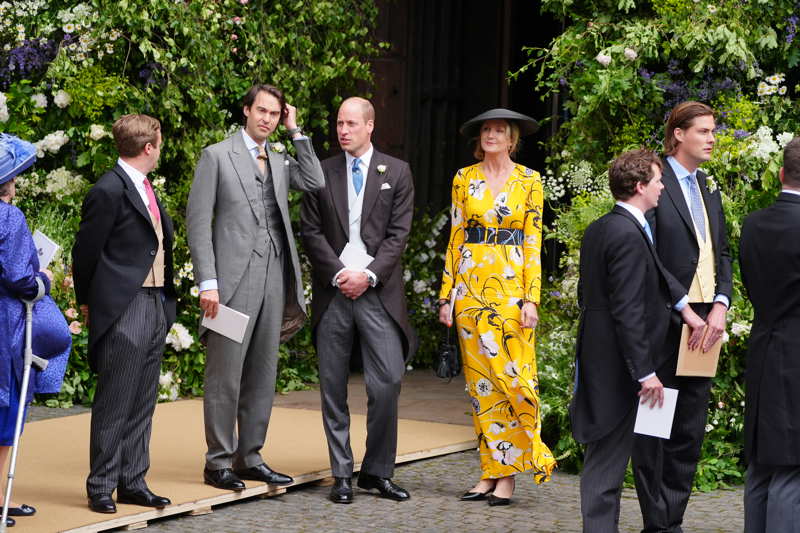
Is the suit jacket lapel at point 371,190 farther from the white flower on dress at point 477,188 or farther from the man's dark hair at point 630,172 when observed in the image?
the man's dark hair at point 630,172

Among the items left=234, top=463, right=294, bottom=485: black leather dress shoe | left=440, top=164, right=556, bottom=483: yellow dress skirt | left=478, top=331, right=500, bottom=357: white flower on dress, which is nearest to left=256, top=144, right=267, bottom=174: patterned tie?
left=440, top=164, right=556, bottom=483: yellow dress skirt

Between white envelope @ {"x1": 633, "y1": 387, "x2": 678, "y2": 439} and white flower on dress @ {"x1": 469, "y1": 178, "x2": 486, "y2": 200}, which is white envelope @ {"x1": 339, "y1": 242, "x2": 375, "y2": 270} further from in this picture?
white envelope @ {"x1": 633, "y1": 387, "x2": 678, "y2": 439}

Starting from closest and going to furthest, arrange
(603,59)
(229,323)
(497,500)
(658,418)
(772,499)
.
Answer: (772,499) < (658,418) < (229,323) < (497,500) < (603,59)

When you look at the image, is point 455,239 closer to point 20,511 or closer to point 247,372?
point 247,372

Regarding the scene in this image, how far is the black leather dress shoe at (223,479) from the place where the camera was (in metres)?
5.72

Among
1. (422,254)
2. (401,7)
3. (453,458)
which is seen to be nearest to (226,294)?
(453,458)

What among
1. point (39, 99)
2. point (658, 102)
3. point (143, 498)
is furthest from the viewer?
point (39, 99)

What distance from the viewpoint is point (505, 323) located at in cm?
591

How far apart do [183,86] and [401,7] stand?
2823mm

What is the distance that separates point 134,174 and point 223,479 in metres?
1.46

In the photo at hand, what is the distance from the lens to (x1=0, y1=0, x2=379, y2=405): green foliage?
27.1 feet

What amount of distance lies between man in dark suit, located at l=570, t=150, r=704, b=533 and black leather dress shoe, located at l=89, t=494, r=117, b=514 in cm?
195

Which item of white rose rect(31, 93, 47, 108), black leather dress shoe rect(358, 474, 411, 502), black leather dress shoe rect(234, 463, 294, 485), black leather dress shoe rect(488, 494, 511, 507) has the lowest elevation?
black leather dress shoe rect(488, 494, 511, 507)

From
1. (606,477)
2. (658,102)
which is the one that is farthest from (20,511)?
(658,102)
